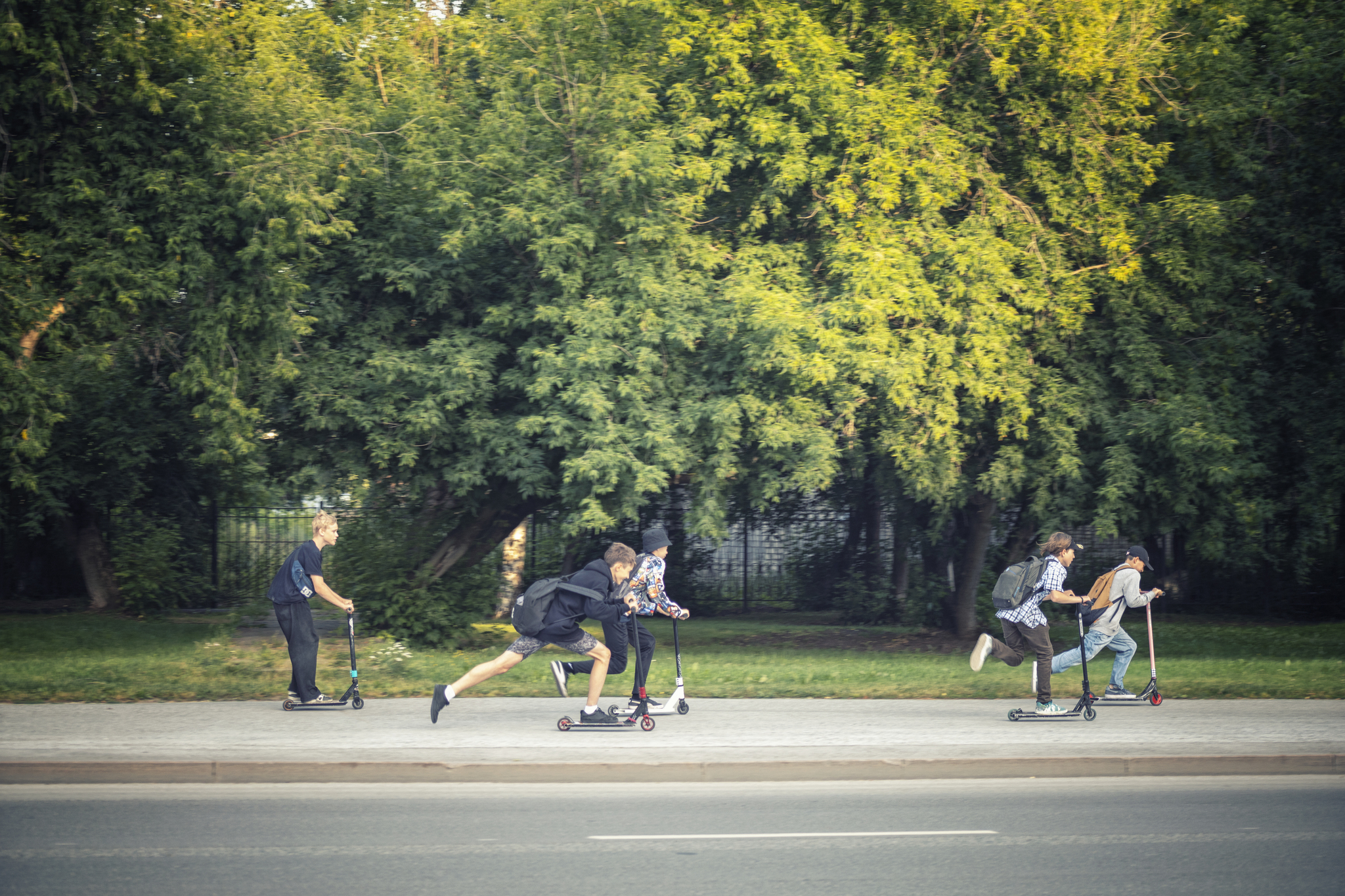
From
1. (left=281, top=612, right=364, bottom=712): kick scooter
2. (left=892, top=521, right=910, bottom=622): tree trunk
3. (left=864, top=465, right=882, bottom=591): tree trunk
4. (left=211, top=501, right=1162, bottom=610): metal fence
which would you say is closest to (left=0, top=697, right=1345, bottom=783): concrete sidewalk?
(left=281, top=612, right=364, bottom=712): kick scooter

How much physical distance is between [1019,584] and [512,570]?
520 inches

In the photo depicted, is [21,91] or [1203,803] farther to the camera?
[21,91]

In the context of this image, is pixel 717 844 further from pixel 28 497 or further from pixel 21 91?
pixel 28 497

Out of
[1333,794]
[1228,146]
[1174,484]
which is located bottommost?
[1333,794]

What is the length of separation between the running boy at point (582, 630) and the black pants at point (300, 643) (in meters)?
1.50

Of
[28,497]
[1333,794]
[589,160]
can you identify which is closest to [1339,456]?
[1333,794]

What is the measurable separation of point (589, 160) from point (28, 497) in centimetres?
1158

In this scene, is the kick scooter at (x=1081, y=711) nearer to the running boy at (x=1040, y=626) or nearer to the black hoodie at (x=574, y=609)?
the running boy at (x=1040, y=626)

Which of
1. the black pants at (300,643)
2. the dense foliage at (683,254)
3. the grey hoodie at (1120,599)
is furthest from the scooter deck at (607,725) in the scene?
the dense foliage at (683,254)

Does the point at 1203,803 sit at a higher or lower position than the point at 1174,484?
lower

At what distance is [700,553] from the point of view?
957 inches

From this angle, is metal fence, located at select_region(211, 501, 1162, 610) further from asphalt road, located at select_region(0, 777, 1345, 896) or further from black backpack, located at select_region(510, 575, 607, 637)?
asphalt road, located at select_region(0, 777, 1345, 896)

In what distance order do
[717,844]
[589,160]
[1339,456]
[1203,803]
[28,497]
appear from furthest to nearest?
[28,497] < [1339,456] < [589,160] < [1203,803] < [717,844]

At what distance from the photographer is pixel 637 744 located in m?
9.16
